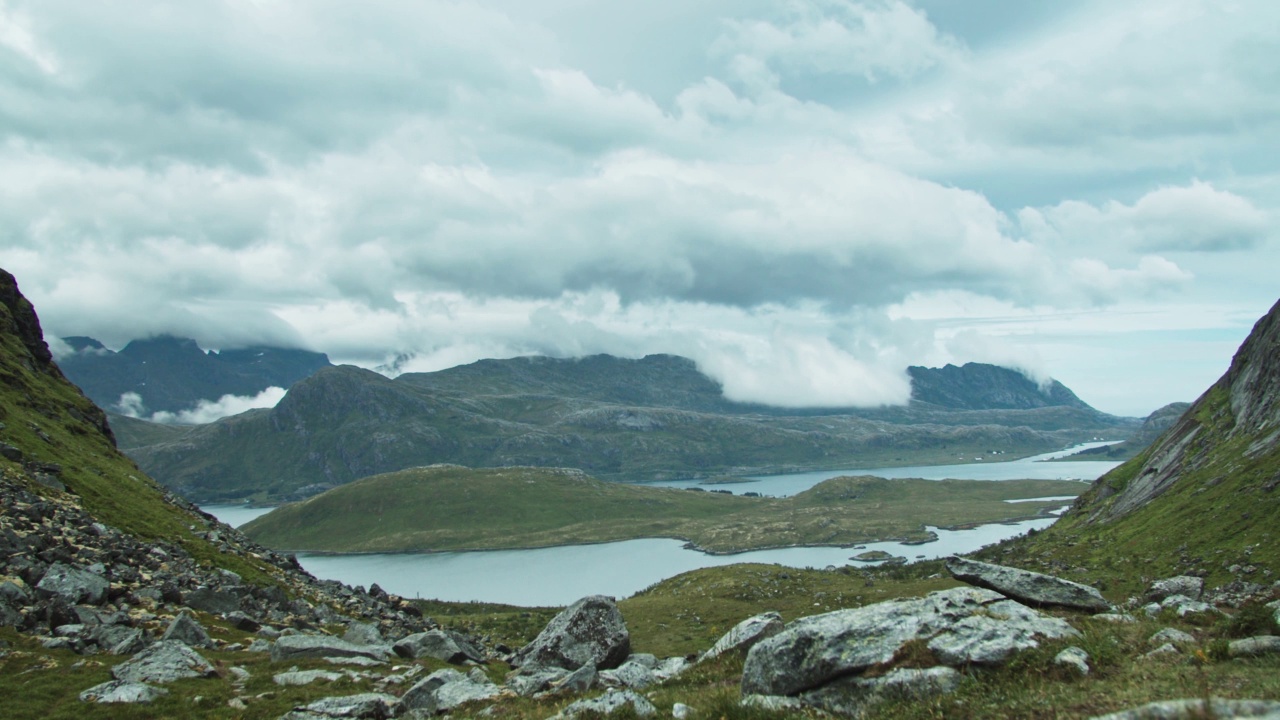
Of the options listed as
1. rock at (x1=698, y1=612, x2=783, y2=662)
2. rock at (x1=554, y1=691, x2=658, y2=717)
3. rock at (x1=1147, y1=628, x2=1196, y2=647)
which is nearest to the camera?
rock at (x1=1147, y1=628, x2=1196, y2=647)

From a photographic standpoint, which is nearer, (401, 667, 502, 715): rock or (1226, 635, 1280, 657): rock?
(1226, 635, 1280, 657): rock

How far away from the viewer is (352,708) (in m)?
20.4

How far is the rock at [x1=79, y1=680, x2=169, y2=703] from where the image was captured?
19.0 meters

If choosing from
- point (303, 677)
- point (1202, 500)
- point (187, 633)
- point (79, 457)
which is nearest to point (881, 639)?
point (303, 677)

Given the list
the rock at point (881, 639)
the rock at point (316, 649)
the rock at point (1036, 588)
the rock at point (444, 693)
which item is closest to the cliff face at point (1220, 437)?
the rock at point (1036, 588)

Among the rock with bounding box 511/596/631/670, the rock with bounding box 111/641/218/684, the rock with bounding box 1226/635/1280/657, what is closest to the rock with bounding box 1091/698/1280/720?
the rock with bounding box 1226/635/1280/657

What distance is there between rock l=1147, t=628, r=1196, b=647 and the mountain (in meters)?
46.4

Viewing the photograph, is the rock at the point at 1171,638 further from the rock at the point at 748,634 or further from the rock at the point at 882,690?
the rock at the point at 748,634

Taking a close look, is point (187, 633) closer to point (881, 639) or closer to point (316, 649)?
point (316, 649)

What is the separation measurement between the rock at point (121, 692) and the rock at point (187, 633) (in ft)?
22.7

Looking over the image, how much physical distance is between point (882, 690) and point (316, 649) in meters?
23.0

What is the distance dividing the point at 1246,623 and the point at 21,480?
176 feet

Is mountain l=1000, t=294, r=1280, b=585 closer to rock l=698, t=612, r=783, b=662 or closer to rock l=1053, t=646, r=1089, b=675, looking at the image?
rock l=698, t=612, r=783, b=662

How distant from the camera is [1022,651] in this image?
1450 cm
